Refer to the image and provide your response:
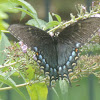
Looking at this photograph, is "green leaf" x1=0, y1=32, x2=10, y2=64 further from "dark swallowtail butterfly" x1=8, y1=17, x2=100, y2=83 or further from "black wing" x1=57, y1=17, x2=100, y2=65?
"black wing" x1=57, y1=17, x2=100, y2=65

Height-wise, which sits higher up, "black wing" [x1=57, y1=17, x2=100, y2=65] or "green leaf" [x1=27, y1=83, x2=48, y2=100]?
"black wing" [x1=57, y1=17, x2=100, y2=65]

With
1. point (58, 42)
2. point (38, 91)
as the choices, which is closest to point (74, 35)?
point (58, 42)

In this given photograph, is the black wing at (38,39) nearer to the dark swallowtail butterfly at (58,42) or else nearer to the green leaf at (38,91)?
the dark swallowtail butterfly at (58,42)

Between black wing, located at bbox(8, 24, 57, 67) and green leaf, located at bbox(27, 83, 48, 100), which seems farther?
green leaf, located at bbox(27, 83, 48, 100)

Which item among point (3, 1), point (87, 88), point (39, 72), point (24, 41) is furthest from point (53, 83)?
point (87, 88)

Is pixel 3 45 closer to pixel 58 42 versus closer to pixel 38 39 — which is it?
pixel 38 39

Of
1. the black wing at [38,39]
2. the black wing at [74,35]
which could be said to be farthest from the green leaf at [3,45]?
the black wing at [74,35]

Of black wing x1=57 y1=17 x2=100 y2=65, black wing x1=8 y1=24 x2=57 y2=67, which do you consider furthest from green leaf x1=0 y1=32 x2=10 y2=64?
black wing x1=57 y1=17 x2=100 y2=65
